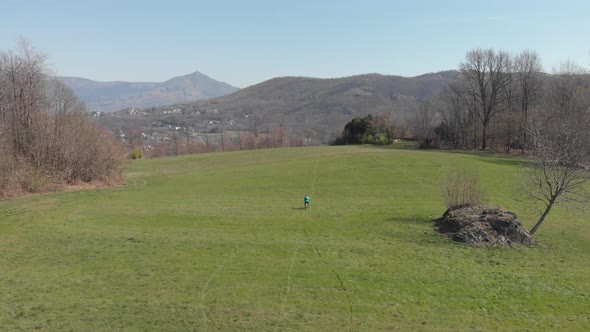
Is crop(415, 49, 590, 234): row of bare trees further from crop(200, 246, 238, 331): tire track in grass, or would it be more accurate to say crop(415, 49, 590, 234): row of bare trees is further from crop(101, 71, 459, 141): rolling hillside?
crop(200, 246, 238, 331): tire track in grass

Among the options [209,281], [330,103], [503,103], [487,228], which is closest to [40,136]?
[209,281]

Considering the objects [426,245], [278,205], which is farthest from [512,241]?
[278,205]

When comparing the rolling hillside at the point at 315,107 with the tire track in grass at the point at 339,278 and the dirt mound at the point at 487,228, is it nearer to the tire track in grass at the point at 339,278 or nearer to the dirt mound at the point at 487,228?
the dirt mound at the point at 487,228

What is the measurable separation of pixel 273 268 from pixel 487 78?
76076 millimetres

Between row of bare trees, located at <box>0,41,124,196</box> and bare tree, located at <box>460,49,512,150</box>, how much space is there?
62574 millimetres

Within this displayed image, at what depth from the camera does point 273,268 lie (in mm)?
16203

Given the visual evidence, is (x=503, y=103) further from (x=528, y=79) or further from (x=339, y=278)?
(x=339, y=278)

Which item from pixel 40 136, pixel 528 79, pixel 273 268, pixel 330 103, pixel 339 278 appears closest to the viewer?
pixel 339 278

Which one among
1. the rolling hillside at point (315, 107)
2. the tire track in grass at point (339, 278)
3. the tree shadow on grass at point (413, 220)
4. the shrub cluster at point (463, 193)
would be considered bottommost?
the tree shadow on grass at point (413, 220)

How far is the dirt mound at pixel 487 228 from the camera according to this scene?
69.5 ft

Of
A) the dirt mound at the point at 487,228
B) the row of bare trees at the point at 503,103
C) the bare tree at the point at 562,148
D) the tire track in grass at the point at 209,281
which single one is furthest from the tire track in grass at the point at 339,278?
the row of bare trees at the point at 503,103

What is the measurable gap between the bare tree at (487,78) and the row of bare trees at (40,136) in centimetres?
6257

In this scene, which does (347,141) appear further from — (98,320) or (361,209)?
(98,320)

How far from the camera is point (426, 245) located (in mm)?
20750
